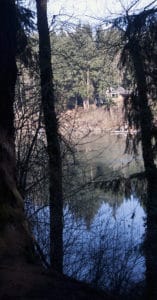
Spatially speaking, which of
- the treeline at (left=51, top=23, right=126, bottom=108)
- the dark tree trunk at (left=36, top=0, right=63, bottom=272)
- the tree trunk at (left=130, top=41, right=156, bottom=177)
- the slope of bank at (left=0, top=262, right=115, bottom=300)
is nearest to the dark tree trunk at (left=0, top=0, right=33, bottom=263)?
the slope of bank at (left=0, top=262, right=115, bottom=300)

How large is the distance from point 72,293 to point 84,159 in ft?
26.6

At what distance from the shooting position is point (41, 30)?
8.30m

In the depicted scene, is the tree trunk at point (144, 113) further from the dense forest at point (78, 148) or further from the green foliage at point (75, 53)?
the green foliage at point (75, 53)

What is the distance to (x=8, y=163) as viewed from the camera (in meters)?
4.16

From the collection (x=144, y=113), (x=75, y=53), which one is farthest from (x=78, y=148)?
(x=144, y=113)

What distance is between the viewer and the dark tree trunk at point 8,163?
3521mm

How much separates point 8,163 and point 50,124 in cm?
389

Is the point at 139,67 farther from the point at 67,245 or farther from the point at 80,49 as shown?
the point at 67,245

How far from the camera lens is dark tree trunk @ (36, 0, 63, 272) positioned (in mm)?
7613

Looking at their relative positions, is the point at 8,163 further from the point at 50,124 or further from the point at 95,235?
the point at 95,235

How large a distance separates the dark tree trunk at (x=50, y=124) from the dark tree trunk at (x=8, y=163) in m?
3.37

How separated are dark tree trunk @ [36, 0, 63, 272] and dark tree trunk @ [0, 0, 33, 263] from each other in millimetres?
3370

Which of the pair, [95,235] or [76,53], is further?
[76,53]

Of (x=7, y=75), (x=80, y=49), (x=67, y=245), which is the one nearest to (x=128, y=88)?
(x=80, y=49)
